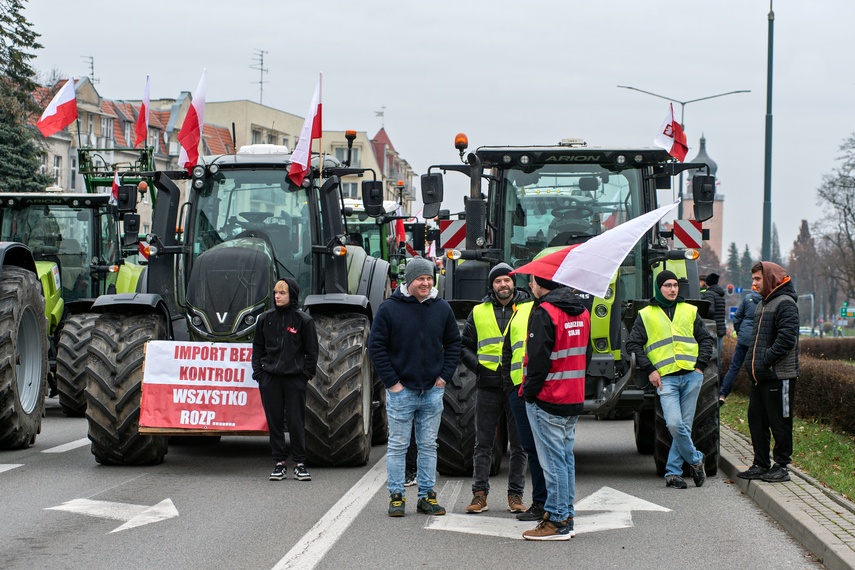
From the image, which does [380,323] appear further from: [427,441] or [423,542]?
[423,542]

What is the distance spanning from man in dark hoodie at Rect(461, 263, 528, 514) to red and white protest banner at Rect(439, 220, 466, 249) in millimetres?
4109

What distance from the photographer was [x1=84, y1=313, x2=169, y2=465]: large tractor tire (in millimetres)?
11930

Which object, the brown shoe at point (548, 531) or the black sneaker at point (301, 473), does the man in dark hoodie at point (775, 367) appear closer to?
the brown shoe at point (548, 531)

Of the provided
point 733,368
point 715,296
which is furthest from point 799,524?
point 715,296

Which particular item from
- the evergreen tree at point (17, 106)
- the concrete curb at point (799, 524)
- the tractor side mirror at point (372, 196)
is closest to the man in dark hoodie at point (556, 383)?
the concrete curb at point (799, 524)

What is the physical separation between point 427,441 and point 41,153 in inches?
1312

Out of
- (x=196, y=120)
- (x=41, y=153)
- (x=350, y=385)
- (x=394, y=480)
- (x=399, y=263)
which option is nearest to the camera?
(x=394, y=480)

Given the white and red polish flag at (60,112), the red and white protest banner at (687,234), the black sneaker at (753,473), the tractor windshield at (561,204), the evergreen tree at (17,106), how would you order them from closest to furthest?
the black sneaker at (753,473)
the tractor windshield at (561,204)
the red and white protest banner at (687,234)
the white and red polish flag at (60,112)
the evergreen tree at (17,106)

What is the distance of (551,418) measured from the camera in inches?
359

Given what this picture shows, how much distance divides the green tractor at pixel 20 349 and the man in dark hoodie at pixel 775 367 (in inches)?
265

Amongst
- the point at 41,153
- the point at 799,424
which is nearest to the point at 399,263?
the point at 799,424

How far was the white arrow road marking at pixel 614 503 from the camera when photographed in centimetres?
1042

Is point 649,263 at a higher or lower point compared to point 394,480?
higher

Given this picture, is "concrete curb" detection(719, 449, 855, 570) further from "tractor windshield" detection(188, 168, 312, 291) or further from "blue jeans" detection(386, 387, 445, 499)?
"tractor windshield" detection(188, 168, 312, 291)
